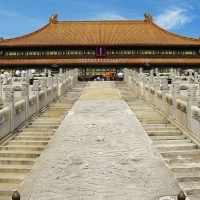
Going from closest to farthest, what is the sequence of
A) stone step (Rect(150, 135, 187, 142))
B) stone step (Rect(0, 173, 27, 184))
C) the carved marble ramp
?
the carved marble ramp, stone step (Rect(0, 173, 27, 184)), stone step (Rect(150, 135, 187, 142))

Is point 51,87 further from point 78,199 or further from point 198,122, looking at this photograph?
point 78,199

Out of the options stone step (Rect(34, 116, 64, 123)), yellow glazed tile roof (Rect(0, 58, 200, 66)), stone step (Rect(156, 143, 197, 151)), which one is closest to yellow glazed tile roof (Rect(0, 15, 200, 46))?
yellow glazed tile roof (Rect(0, 58, 200, 66))

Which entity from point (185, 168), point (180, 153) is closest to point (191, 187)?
point (185, 168)

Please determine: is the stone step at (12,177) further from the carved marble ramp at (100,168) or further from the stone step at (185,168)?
the stone step at (185,168)

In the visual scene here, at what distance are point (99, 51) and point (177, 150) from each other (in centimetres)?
3561

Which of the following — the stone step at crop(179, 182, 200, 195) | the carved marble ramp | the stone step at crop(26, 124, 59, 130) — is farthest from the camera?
the stone step at crop(26, 124, 59, 130)

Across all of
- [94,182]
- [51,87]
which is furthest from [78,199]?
[51,87]

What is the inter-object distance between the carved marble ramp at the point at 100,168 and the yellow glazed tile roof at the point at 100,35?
110ft

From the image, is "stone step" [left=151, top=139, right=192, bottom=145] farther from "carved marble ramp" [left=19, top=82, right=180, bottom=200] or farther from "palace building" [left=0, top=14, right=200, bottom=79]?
"palace building" [left=0, top=14, right=200, bottom=79]

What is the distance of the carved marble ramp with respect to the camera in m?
6.57

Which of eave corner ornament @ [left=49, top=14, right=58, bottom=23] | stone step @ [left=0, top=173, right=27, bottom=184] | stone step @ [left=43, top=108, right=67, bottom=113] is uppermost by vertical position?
eave corner ornament @ [left=49, top=14, right=58, bottom=23]

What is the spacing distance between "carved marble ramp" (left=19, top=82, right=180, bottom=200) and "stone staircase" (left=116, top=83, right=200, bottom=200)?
0.25m

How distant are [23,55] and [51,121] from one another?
32999 millimetres

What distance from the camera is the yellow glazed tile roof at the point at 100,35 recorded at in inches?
1741
